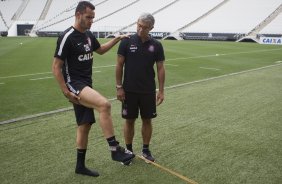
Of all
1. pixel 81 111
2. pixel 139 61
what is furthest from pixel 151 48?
pixel 81 111

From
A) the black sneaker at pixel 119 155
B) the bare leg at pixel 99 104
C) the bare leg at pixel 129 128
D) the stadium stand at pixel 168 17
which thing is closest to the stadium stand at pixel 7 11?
the stadium stand at pixel 168 17

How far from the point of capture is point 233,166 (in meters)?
5.04

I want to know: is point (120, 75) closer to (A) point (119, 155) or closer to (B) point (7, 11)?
(A) point (119, 155)

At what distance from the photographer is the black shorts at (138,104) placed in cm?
511

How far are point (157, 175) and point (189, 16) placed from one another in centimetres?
5172

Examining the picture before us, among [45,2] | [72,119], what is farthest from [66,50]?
[45,2]

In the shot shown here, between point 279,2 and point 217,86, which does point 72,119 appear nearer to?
point 217,86

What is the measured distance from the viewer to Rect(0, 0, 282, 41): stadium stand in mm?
47281

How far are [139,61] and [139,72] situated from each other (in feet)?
0.48

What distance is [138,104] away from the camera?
5.21 metres

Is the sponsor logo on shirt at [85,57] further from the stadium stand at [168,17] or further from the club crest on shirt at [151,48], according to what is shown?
the stadium stand at [168,17]

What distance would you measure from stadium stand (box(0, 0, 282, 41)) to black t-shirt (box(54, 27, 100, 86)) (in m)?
40.3

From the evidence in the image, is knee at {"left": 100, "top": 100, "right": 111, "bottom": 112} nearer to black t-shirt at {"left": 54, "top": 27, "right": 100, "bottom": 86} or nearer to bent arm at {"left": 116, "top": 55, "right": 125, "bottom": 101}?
black t-shirt at {"left": 54, "top": 27, "right": 100, "bottom": 86}

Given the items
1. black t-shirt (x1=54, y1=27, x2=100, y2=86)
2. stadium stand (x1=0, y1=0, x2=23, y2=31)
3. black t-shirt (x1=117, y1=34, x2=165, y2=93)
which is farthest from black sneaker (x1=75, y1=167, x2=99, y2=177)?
stadium stand (x1=0, y1=0, x2=23, y2=31)
